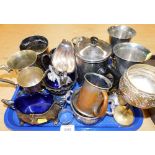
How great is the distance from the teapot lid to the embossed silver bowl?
0.11 meters

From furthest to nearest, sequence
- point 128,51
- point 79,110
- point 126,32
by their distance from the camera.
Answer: point 126,32 < point 128,51 < point 79,110

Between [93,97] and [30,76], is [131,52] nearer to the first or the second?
[93,97]

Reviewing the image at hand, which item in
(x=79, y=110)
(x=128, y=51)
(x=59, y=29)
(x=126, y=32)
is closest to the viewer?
(x=79, y=110)

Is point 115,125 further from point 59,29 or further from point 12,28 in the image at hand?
point 12,28

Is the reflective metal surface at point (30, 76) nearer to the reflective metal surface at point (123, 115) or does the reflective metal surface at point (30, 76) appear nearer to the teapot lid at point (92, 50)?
the teapot lid at point (92, 50)

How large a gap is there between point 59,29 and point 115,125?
705mm

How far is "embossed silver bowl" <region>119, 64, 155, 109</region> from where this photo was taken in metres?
0.48

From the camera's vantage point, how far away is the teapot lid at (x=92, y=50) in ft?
2.05

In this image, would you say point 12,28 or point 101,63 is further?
point 12,28

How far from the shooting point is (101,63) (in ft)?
2.03

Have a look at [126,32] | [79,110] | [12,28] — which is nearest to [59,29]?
[12,28]

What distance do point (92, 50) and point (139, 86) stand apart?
200mm

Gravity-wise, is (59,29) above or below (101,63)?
below

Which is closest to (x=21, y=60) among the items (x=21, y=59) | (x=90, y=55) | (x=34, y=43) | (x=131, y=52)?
(x=21, y=59)
